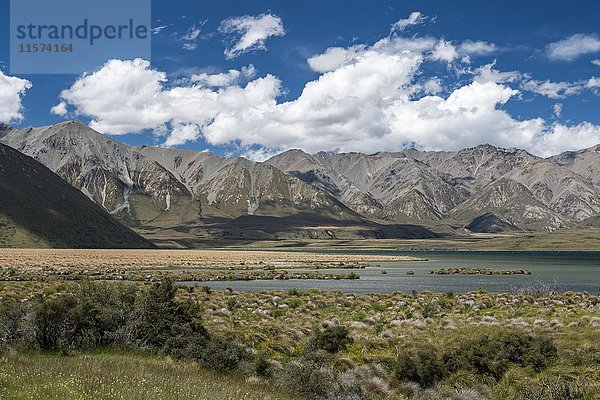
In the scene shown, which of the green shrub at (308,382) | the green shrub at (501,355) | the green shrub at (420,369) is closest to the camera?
the green shrub at (308,382)

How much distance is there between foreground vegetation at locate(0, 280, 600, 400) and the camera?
1389cm

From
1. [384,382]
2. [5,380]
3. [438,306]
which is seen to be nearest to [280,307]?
[438,306]

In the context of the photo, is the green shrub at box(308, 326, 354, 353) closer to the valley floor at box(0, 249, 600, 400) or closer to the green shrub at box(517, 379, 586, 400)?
the valley floor at box(0, 249, 600, 400)

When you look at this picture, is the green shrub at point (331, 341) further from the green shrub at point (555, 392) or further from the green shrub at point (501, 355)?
the green shrub at point (555, 392)

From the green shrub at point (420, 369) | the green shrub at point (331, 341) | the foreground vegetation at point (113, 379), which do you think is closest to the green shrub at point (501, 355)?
the green shrub at point (420, 369)

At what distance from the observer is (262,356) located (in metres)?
18.5

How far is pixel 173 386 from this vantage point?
13164 millimetres

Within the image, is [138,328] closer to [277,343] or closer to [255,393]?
[277,343]

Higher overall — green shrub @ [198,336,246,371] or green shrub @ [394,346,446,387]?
green shrub @ [198,336,246,371]

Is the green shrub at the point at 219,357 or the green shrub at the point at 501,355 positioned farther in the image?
the green shrub at the point at 501,355

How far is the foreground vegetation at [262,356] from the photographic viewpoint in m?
13.9

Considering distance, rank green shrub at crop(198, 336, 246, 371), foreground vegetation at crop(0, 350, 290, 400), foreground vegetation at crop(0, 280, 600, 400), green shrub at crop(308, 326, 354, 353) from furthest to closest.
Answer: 1. green shrub at crop(308, 326, 354, 353)
2. green shrub at crop(198, 336, 246, 371)
3. foreground vegetation at crop(0, 280, 600, 400)
4. foreground vegetation at crop(0, 350, 290, 400)

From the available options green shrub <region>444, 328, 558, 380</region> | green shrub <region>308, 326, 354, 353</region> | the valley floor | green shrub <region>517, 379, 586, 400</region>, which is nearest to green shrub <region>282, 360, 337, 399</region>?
the valley floor

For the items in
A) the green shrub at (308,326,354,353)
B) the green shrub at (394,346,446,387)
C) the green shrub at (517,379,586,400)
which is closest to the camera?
the green shrub at (517,379,586,400)
